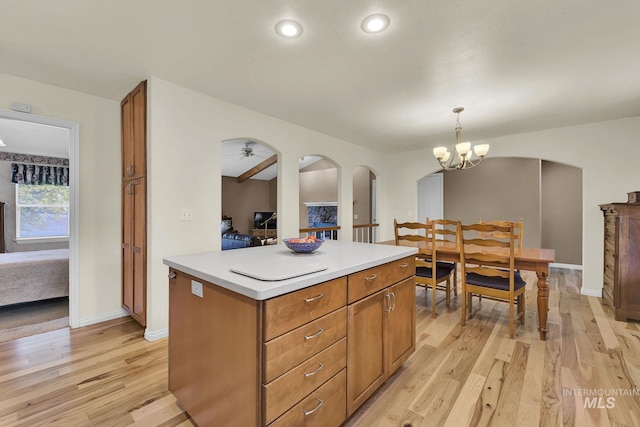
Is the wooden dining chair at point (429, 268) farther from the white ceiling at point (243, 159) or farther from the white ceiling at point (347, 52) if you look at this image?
the white ceiling at point (243, 159)

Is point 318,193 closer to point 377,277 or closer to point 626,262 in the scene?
point 626,262

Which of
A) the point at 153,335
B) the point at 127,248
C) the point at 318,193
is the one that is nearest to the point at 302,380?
the point at 153,335

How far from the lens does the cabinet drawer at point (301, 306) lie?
1068 millimetres

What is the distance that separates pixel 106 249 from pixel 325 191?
5.82m

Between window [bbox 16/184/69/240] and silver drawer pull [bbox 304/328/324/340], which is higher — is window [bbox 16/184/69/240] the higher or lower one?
the higher one

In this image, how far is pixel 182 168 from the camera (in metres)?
2.69

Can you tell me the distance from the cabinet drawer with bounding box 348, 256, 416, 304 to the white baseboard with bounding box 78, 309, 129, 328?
2.88 meters

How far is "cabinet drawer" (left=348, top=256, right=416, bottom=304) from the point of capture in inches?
58.3

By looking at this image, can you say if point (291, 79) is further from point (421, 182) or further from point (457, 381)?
point (421, 182)

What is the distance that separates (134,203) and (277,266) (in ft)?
6.98

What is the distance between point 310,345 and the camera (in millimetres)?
1238

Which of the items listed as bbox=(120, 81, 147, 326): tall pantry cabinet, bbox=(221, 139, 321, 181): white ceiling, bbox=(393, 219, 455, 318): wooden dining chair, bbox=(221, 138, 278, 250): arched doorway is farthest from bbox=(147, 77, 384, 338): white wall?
bbox=(221, 138, 278, 250): arched doorway

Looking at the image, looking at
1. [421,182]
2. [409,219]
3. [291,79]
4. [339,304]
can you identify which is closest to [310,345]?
[339,304]

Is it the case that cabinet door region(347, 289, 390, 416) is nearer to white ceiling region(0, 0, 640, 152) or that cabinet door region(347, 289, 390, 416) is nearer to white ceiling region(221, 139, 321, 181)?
white ceiling region(0, 0, 640, 152)
